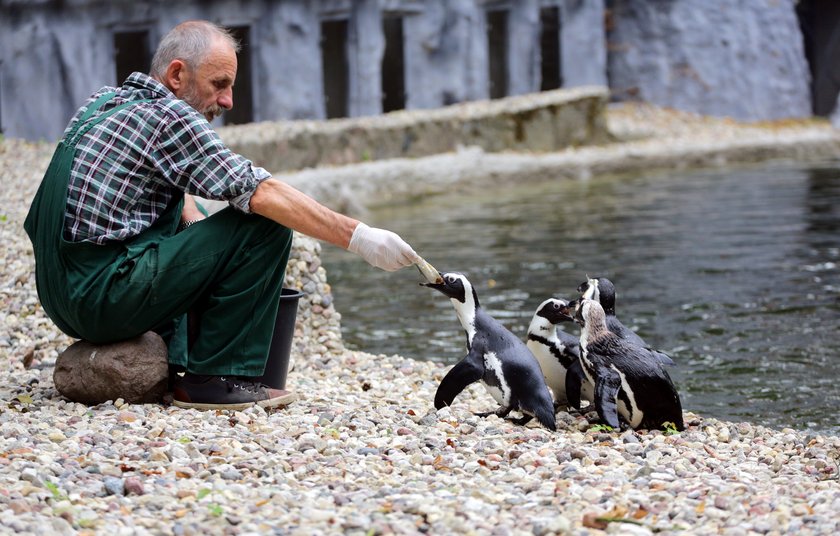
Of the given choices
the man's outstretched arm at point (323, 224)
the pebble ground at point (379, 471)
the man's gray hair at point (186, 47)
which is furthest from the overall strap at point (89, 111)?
the pebble ground at point (379, 471)

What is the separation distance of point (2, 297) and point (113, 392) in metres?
2.46

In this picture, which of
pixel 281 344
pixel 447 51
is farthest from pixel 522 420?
pixel 447 51

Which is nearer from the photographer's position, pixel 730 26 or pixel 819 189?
pixel 819 189

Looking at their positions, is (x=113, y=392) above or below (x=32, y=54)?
below

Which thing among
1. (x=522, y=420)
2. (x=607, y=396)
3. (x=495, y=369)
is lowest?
(x=522, y=420)

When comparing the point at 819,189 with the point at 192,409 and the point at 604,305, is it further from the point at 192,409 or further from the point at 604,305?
the point at 192,409

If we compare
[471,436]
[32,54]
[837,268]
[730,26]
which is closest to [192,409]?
[471,436]

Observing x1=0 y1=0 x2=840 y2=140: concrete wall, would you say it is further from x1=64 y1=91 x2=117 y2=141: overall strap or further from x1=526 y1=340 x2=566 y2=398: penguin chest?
x1=526 y1=340 x2=566 y2=398: penguin chest

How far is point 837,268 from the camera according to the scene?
10.1 meters

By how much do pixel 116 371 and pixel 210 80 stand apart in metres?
1.23

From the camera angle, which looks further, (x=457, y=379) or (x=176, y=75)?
(x=457, y=379)

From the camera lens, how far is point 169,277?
4.63 m

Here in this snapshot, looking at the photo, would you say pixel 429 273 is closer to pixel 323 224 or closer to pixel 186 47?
pixel 323 224

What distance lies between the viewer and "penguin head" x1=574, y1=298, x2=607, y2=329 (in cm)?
521
